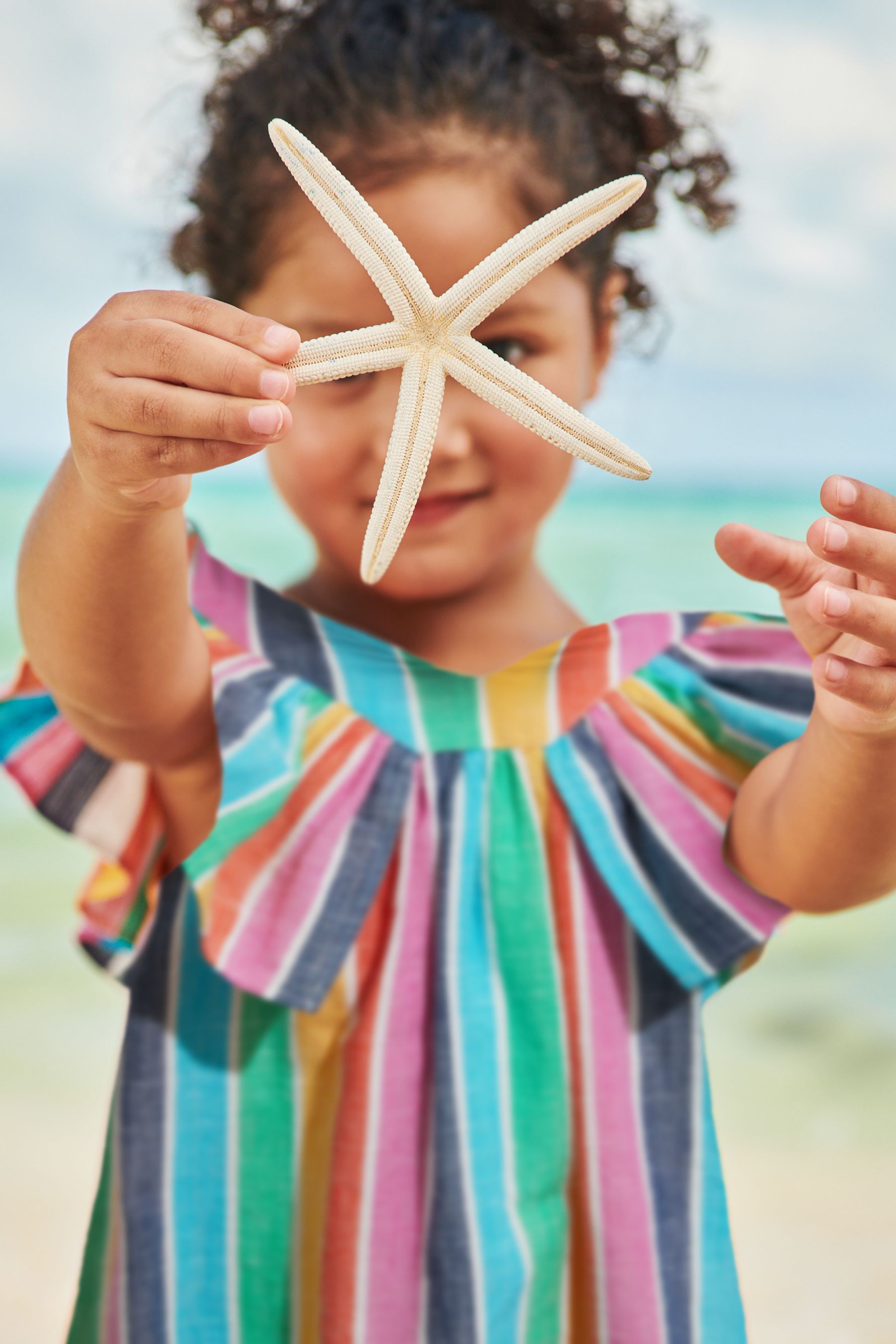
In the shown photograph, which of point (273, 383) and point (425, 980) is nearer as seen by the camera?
point (273, 383)

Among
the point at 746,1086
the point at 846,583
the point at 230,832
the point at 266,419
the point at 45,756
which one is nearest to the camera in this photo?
the point at 266,419

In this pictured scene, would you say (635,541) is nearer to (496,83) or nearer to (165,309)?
(496,83)

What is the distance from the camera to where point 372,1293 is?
87cm

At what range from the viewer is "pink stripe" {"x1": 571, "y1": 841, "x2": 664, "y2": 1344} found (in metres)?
0.89

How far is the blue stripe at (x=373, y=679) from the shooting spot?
36.7 inches

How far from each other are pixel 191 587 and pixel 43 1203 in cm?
133

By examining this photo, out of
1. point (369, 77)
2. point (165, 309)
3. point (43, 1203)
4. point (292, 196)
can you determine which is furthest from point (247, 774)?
point (43, 1203)

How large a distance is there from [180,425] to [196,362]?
3 cm

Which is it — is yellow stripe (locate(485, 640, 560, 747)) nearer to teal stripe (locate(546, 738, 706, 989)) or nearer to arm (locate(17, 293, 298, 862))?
teal stripe (locate(546, 738, 706, 989))

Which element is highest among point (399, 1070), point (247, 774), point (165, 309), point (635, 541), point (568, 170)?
point (568, 170)

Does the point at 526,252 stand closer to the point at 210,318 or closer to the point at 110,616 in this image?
the point at 210,318

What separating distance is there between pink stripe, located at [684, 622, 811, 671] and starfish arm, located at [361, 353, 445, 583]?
16.1 inches

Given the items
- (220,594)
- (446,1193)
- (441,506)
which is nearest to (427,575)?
(441,506)

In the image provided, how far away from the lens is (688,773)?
3.07ft
